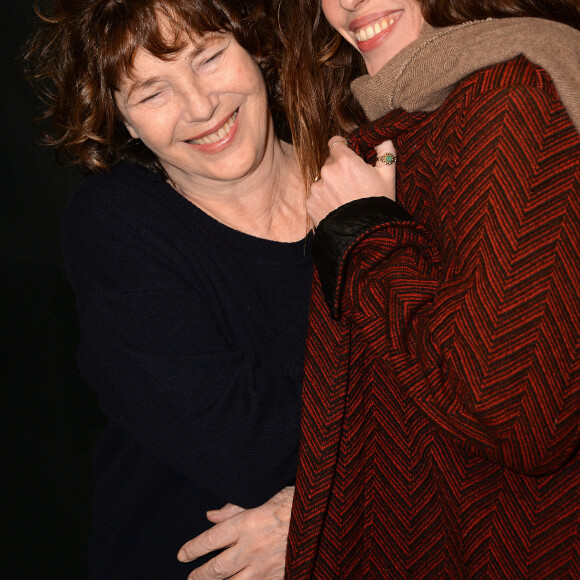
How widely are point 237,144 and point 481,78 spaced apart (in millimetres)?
640

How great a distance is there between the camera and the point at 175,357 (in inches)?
55.5

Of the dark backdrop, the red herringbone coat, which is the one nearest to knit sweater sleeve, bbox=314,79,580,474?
the red herringbone coat

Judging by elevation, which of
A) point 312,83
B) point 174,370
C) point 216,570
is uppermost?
point 312,83

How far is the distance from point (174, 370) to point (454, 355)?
22.6 inches

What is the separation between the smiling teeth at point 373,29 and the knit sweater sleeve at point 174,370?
0.57 m

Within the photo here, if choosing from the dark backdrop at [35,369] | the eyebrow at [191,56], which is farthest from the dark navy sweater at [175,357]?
the dark backdrop at [35,369]

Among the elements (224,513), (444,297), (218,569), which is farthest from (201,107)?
(218,569)

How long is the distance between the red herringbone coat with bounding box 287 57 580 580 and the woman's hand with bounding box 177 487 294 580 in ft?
0.30

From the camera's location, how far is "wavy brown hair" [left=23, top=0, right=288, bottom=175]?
141cm

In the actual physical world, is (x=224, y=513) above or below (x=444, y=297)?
below

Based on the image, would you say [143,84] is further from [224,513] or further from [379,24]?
[224,513]

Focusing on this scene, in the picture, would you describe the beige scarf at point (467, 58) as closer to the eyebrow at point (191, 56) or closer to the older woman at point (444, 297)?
the older woman at point (444, 297)

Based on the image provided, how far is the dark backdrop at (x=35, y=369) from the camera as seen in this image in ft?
6.73

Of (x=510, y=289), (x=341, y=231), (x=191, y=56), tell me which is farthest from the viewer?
(x=191, y=56)
